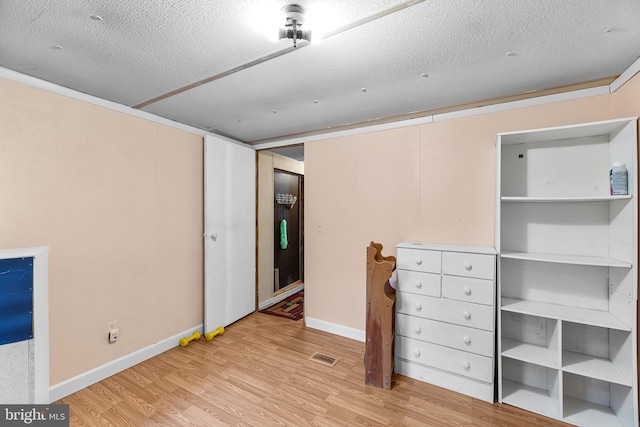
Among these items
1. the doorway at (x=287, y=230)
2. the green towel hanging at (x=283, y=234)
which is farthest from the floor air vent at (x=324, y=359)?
the green towel hanging at (x=283, y=234)

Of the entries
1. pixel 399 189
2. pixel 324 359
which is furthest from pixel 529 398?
pixel 399 189

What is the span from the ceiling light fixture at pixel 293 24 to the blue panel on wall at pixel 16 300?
1815 millimetres

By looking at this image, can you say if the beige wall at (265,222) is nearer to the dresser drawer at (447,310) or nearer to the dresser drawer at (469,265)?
the dresser drawer at (447,310)

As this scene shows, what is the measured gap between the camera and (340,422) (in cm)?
174

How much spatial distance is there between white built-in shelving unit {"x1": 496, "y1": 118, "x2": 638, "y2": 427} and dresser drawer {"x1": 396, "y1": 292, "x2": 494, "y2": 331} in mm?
A: 108

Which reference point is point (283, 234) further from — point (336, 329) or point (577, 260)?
point (577, 260)

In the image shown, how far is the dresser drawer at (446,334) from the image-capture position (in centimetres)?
194

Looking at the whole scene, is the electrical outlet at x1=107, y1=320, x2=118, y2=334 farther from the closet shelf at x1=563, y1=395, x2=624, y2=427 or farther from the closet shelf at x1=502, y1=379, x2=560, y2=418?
the closet shelf at x1=563, y1=395, x2=624, y2=427

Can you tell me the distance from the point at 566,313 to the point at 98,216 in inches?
140

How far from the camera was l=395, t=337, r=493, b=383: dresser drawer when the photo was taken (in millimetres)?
1934

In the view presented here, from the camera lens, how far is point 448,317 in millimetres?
2055

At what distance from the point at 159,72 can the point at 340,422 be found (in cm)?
263

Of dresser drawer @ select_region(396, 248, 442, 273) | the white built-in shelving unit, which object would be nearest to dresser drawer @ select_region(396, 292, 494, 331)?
the white built-in shelving unit

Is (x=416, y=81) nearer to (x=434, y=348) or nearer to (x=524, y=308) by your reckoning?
(x=524, y=308)
